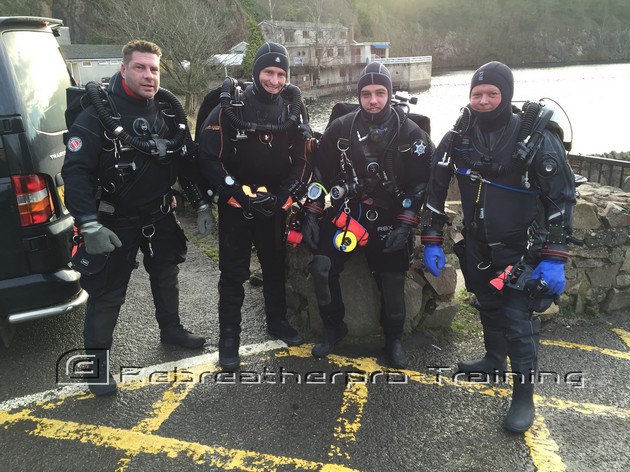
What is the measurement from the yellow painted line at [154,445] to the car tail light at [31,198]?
4.53 feet

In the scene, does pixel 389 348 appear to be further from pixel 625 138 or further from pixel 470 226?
pixel 625 138

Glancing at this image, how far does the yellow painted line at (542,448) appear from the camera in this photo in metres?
2.58

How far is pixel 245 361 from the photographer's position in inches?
146

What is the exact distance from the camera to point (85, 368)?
11.7ft

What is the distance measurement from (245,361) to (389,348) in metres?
1.22

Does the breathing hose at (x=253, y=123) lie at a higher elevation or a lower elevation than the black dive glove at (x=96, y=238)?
higher

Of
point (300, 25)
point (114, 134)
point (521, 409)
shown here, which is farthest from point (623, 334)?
point (300, 25)

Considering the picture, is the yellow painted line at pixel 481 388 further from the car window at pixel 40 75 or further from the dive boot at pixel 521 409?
the car window at pixel 40 75

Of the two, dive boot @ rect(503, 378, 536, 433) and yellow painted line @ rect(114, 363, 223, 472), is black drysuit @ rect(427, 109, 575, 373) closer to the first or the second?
dive boot @ rect(503, 378, 536, 433)

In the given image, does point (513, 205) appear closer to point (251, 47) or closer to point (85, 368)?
point (85, 368)

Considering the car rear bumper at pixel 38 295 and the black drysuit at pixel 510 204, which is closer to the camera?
the black drysuit at pixel 510 204

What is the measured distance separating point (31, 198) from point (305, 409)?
2.49 meters

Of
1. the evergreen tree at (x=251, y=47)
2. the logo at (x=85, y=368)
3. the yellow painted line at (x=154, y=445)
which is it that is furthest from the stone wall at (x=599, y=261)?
the evergreen tree at (x=251, y=47)

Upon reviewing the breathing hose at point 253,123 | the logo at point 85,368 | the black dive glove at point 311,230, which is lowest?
the logo at point 85,368
